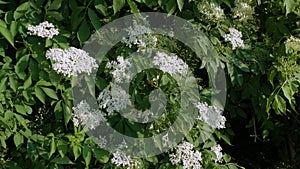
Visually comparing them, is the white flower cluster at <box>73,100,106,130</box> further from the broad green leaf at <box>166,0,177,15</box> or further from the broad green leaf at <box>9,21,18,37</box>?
the broad green leaf at <box>166,0,177,15</box>

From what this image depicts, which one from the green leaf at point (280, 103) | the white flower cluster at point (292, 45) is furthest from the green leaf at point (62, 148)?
the white flower cluster at point (292, 45)

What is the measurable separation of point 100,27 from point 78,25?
0.32 ft

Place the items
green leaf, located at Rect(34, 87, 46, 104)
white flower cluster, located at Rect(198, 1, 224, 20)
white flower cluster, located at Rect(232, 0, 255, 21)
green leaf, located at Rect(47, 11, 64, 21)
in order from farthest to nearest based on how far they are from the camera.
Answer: white flower cluster, located at Rect(232, 0, 255, 21) < white flower cluster, located at Rect(198, 1, 224, 20) < green leaf, located at Rect(47, 11, 64, 21) < green leaf, located at Rect(34, 87, 46, 104)

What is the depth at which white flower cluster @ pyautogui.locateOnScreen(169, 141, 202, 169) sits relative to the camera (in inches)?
89.0

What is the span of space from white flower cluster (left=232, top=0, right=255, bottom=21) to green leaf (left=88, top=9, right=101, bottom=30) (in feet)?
2.35

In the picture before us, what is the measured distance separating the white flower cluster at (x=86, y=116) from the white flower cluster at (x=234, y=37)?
0.68 m

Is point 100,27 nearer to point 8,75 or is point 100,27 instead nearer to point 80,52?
point 80,52

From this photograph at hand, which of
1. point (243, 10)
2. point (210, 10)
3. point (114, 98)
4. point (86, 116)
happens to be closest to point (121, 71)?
point (114, 98)

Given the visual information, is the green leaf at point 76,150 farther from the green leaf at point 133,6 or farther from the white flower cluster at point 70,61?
the green leaf at point 133,6

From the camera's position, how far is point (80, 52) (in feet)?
6.88

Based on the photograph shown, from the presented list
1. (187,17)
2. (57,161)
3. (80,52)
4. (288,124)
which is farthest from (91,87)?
(288,124)

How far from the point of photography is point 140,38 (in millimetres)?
2207

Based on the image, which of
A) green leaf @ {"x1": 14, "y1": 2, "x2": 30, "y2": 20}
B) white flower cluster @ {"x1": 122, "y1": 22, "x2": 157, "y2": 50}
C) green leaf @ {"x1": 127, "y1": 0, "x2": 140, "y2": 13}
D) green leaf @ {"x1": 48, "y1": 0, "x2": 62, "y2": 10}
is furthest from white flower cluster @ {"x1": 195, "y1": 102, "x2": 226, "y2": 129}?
green leaf @ {"x1": 14, "y1": 2, "x2": 30, "y2": 20}

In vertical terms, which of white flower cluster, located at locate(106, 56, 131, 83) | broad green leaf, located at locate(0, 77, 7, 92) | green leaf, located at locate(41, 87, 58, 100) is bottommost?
broad green leaf, located at locate(0, 77, 7, 92)
